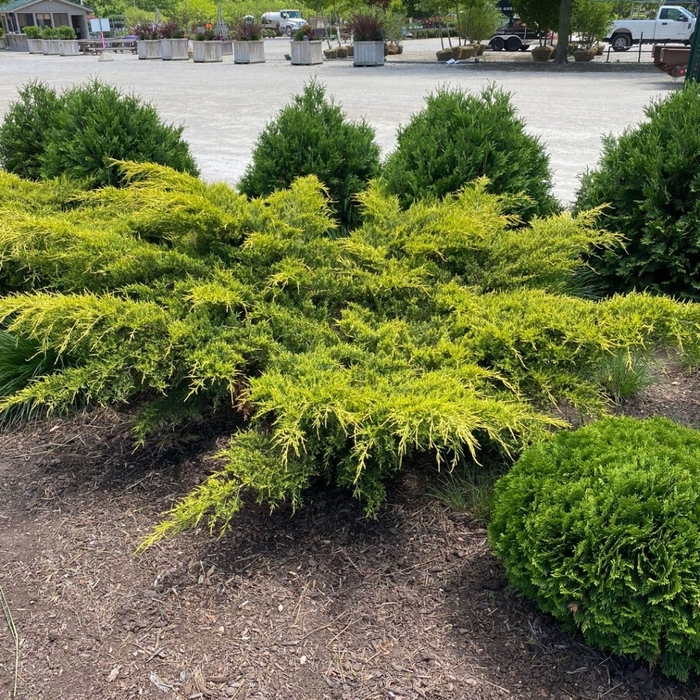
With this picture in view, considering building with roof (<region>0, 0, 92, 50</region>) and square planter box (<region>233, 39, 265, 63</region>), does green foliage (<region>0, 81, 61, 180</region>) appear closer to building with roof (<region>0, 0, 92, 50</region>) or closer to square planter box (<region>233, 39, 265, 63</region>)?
square planter box (<region>233, 39, 265, 63</region>)

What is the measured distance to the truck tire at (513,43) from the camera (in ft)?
110

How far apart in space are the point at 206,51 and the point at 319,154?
28710 millimetres

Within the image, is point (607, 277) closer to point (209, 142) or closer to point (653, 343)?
point (653, 343)

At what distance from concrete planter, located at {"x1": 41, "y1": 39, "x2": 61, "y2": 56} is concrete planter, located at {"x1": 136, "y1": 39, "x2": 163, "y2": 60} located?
29.3 ft

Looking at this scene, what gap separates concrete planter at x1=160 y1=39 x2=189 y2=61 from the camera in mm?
31766

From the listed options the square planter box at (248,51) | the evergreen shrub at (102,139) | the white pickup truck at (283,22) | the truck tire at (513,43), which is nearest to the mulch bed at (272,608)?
the evergreen shrub at (102,139)

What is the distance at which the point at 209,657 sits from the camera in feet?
7.21

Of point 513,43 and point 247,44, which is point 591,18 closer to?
point 513,43

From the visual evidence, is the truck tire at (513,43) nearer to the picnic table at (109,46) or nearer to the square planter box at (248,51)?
the square planter box at (248,51)

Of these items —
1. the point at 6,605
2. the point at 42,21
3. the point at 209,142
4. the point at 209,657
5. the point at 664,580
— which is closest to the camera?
the point at 664,580

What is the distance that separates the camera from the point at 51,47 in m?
38.9

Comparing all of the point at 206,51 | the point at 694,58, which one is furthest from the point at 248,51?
the point at 694,58

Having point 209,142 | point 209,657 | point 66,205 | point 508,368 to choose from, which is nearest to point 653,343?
point 508,368

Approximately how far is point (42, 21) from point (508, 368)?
2470 inches
